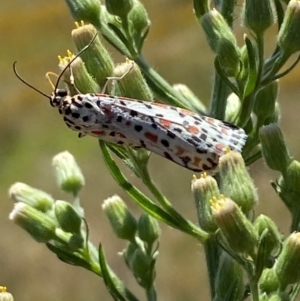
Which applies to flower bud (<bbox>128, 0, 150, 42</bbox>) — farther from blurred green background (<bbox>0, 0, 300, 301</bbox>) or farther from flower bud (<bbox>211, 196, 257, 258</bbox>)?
flower bud (<bbox>211, 196, 257, 258</bbox>)

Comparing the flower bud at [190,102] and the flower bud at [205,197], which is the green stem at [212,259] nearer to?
the flower bud at [205,197]

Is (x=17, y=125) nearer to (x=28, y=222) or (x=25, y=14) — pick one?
(x=25, y=14)

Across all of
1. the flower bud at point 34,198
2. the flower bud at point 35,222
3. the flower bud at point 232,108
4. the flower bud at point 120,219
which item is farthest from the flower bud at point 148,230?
the flower bud at point 232,108

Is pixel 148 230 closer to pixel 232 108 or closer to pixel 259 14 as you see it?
pixel 232 108

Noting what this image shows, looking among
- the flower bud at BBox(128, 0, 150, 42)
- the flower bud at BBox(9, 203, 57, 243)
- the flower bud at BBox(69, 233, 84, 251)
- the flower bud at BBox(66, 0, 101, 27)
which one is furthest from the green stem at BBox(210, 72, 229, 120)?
the flower bud at BBox(9, 203, 57, 243)

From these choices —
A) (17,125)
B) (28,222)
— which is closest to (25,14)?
(17,125)

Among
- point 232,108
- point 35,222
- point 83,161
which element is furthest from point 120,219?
point 83,161
